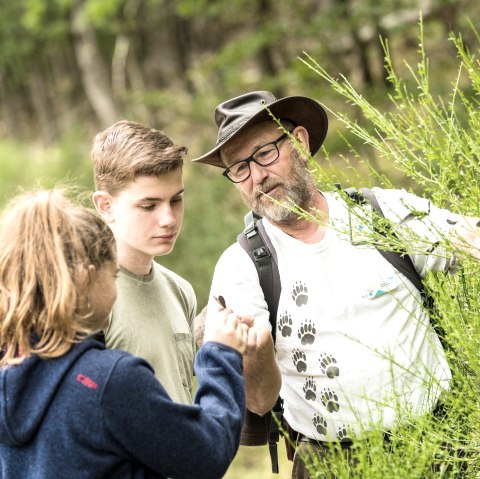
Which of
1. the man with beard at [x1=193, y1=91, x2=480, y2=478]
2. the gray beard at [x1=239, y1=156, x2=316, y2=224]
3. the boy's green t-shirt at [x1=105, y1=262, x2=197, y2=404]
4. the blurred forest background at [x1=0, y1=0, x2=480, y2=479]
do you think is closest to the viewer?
the boy's green t-shirt at [x1=105, y1=262, x2=197, y2=404]

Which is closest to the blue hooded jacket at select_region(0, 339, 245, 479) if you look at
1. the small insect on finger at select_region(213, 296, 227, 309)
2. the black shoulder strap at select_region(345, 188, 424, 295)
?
the small insect on finger at select_region(213, 296, 227, 309)

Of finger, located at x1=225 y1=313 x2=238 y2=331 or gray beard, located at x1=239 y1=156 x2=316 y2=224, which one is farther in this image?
gray beard, located at x1=239 y1=156 x2=316 y2=224

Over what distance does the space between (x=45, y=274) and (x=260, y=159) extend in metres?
1.32

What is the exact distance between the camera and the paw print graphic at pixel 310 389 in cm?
285

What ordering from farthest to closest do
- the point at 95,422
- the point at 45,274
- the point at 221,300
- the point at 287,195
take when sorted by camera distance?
the point at 287,195
the point at 221,300
the point at 45,274
the point at 95,422

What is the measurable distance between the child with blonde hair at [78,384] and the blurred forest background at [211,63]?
4602 millimetres

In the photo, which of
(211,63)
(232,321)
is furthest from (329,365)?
(211,63)

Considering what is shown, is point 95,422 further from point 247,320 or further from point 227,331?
point 247,320

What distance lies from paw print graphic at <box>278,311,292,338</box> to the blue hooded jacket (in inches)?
37.1

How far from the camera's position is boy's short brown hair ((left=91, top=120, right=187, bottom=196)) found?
2723 millimetres

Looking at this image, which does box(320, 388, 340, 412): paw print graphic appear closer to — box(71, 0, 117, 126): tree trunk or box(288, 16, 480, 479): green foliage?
box(288, 16, 480, 479): green foliage

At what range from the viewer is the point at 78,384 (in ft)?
5.99

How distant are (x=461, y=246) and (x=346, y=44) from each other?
582 inches

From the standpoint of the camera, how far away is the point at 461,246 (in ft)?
6.88
